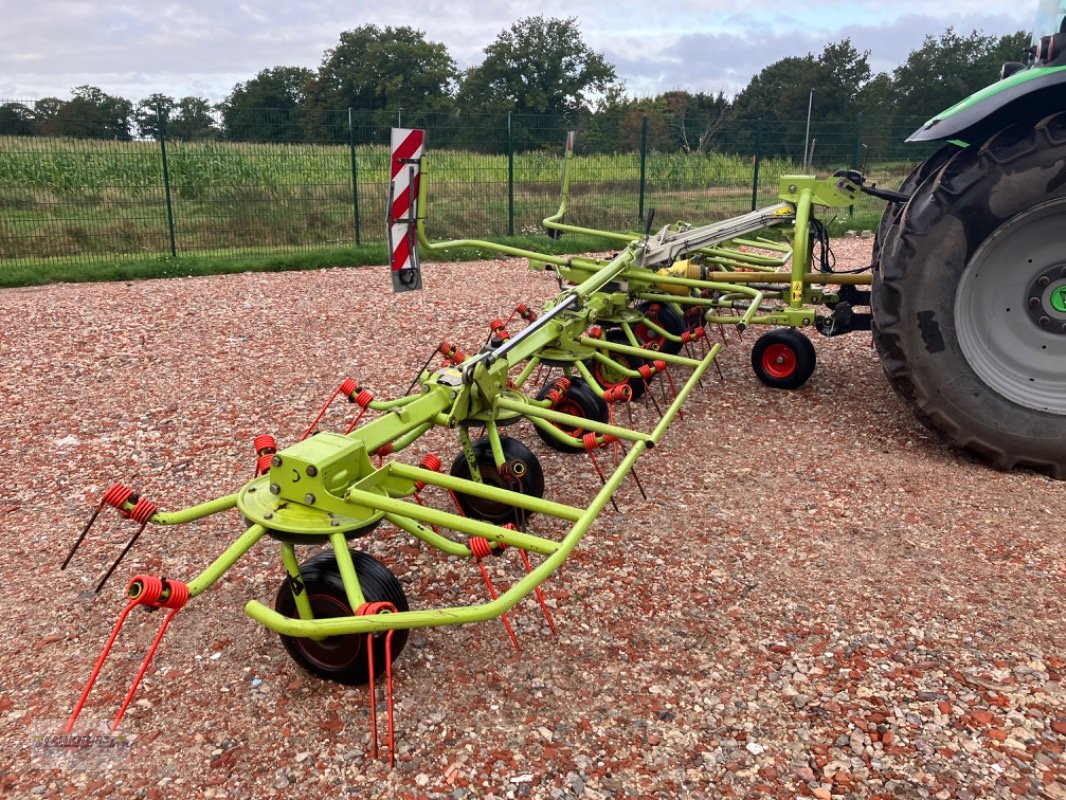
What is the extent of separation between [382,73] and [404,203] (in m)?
43.8

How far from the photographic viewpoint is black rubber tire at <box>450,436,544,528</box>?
335 cm

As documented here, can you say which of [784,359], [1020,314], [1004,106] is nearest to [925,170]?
[1004,106]

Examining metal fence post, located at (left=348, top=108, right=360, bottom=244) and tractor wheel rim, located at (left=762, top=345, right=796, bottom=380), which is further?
metal fence post, located at (left=348, top=108, right=360, bottom=244)

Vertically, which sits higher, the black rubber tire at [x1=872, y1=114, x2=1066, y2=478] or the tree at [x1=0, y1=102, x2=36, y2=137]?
the tree at [x1=0, y1=102, x2=36, y2=137]

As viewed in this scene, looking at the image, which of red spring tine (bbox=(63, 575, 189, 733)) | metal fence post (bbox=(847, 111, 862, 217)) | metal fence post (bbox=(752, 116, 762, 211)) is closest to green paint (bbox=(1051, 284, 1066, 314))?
red spring tine (bbox=(63, 575, 189, 733))

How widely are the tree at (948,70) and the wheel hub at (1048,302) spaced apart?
3907 centimetres

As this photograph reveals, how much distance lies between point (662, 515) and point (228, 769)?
1.96 meters

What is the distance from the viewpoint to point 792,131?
1361cm

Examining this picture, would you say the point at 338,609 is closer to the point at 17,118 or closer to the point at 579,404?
the point at 579,404

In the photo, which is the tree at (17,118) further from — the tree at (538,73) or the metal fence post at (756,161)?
the tree at (538,73)

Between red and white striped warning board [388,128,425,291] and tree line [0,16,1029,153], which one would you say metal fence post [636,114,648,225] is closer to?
red and white striped warning board [388,128,425,291]

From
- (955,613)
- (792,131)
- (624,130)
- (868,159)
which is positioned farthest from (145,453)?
(868,159)

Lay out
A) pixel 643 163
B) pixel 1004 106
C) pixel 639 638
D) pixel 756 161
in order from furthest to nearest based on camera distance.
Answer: pixel 756 161, pixel 643 163, pixel 1004 106, pixel 639 638

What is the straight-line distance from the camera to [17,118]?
30.3ft
